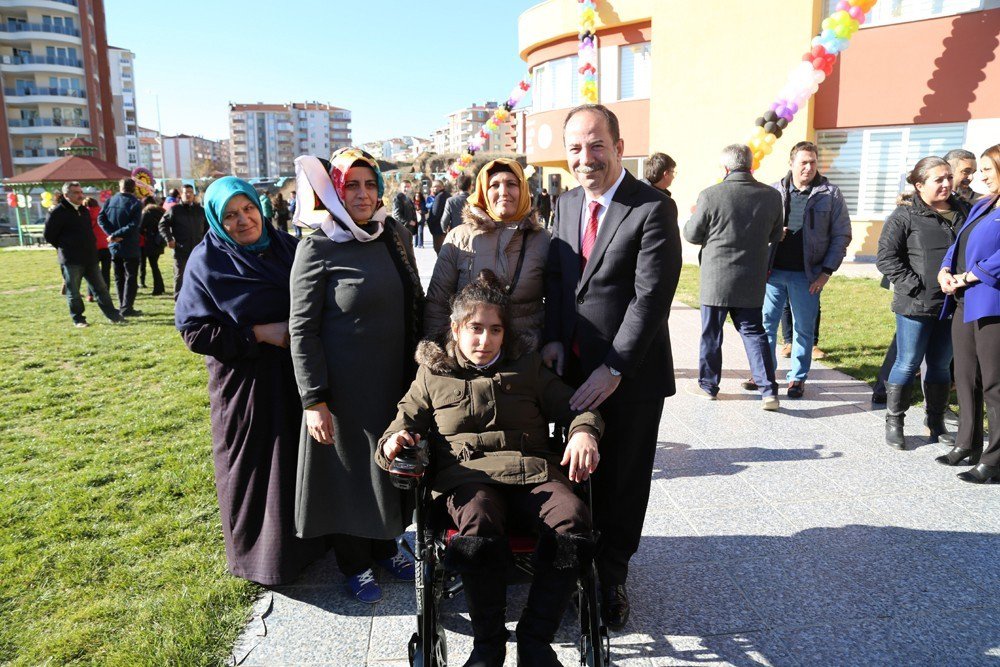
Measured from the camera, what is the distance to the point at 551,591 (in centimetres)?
232

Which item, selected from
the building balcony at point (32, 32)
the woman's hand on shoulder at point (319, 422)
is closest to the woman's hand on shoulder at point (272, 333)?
the woman's hand on shoulder at point (319, 422)

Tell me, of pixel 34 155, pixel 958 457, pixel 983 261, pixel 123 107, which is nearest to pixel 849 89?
pixel 983 261

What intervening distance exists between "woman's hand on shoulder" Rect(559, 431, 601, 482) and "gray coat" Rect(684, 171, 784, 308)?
3400mm

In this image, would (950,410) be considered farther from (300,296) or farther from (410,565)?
(300,296)

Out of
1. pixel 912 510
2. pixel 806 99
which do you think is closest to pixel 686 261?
pixel 806 99

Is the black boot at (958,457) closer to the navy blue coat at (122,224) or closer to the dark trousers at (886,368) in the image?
the dark trousers at (886,368)

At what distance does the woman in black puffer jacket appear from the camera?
4.69 meters

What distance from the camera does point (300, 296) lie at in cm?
276

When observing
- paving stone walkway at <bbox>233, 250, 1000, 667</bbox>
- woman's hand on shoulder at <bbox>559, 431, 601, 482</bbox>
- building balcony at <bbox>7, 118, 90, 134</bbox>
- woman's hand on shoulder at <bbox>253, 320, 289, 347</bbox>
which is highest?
building balcony at <bbox>7, 118, 90, 134</bbox>

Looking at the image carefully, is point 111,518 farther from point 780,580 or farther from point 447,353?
point 780,580

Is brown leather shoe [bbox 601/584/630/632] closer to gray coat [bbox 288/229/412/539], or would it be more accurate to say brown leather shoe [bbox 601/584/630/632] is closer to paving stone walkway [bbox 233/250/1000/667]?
paving stone walkway [bbox 233/250/1000/667]

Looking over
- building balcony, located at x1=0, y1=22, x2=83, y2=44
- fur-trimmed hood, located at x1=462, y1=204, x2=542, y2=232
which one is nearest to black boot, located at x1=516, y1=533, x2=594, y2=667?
fur-trimmed hood, located at x1=462, y1=204, x2=542, y2=232

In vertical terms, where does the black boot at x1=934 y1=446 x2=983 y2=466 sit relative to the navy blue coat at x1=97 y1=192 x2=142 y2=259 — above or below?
below

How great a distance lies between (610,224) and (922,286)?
3176 mm
